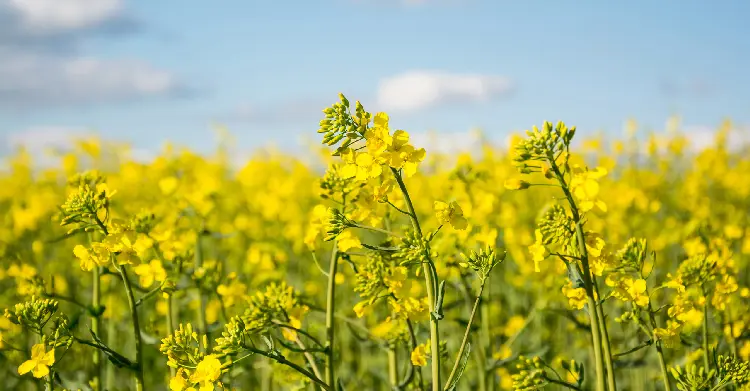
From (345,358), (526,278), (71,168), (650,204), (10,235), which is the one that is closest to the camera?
(345,358)

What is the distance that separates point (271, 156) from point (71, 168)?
6.95 meters

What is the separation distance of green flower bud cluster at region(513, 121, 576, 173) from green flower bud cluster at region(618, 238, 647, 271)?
49cm

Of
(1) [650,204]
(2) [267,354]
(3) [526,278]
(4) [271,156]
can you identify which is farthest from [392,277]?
(4) [271,156]

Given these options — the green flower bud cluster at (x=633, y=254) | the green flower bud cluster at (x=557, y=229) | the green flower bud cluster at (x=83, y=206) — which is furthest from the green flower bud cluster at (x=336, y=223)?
the green flower bud cluster at (x=633, y=254)

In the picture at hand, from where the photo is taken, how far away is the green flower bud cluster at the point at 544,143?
2236 mm

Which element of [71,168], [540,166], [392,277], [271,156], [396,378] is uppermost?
[271,156]

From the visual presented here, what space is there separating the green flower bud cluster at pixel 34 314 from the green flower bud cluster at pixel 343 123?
116 cm

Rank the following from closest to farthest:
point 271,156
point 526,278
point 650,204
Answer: point 526,278, point 650,204, point 271,156

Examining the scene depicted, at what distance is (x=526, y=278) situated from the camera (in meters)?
5.43

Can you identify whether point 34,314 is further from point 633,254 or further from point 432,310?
point 633,254

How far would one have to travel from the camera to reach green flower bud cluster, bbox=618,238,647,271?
96.6 inches

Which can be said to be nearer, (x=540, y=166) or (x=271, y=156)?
(x=540, y=166)

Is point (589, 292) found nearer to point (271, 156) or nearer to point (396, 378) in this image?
point (396, 378)

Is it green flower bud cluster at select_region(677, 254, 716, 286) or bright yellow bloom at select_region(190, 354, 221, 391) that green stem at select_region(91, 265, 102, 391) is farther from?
green flower bud cluster at select_region(677, 254, 716, 286)
